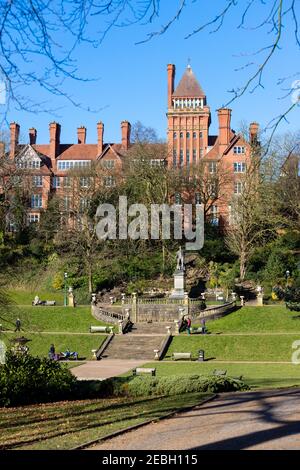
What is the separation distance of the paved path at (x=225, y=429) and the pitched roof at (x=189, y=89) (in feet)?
185

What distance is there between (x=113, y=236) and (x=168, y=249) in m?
5.05

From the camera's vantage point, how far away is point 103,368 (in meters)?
26.6

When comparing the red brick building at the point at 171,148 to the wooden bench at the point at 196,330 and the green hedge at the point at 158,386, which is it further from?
the green hedge at the point at 158,386

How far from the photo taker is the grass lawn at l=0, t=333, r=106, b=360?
3118 cm

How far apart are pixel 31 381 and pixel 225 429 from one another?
22.4ft

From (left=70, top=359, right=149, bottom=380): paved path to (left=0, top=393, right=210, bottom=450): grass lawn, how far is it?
333 inches

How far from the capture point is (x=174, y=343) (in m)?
33.0

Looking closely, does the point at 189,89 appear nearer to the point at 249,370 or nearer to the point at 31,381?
the point at 249,370

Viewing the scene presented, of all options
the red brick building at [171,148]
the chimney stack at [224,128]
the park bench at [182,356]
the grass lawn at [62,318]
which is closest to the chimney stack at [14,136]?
the red brick building at [171,148]

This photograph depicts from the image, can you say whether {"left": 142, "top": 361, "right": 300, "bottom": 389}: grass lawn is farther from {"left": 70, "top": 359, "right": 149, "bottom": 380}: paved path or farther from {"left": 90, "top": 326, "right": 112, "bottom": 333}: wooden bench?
{"left": 90, "top": 326, "right": 112, "bottom": 333}: wooden bench

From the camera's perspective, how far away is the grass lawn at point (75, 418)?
10.0 m

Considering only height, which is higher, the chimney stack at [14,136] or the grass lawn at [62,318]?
the chimney stack at [14,136]

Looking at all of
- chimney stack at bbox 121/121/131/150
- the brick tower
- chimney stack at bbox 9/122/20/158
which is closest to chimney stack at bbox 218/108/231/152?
the brick tower

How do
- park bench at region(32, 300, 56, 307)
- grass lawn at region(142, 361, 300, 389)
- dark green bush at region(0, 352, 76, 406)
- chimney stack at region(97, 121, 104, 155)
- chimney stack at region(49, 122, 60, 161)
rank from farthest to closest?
chimney stack at region(49, 122, 60, 161)
chimney stack at region(97, 121, 104, 155)
park bench at region(32, 300, 56, 307)
grass lawn at region(142, 361, 300, 389)
dark green bush at region(0, 352, 76, 406)
